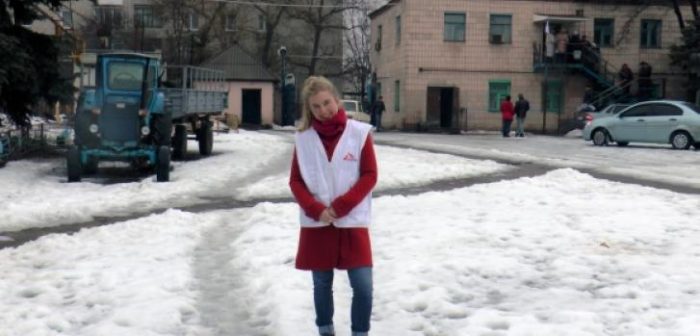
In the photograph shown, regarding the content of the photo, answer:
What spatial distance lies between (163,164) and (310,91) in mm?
10887

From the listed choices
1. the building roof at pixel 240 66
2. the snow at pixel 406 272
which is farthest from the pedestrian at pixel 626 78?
the snow at pixel 406 272

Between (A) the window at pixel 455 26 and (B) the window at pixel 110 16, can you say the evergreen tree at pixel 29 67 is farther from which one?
(B) the window at pixel 110 16

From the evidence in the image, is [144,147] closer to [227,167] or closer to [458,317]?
[227,167]

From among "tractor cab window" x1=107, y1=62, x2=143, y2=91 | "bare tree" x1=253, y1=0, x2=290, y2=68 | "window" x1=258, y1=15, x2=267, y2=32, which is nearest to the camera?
"tractor cab window" x1=107, y1=62, x2=143, y2=91

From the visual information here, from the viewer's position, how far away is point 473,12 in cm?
4281

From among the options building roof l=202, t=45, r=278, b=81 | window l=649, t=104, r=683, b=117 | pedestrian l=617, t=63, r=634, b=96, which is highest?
building roof l=202, t=45, r=278, b=81

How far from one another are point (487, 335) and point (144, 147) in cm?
1226

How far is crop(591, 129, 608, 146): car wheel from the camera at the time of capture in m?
28.8

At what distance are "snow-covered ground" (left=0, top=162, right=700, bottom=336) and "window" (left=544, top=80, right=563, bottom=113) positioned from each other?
3252cm

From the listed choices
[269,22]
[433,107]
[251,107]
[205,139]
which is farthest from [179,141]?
[269,22]

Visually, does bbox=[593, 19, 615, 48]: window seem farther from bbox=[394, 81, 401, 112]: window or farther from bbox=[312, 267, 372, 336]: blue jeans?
bbox=[312, 267, 372, 336]: blue jeans

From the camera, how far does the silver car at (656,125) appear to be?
26.1 metres

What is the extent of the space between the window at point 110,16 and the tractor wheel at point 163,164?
47.0 meters

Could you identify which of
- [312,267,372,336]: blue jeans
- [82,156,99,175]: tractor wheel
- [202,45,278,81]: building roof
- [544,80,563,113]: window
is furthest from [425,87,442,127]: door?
[312,267,372,336]: blue jeans
